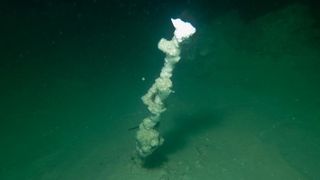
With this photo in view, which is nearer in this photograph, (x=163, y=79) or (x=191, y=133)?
(x=163, y=79)

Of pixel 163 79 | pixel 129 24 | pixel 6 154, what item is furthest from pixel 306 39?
pixel 6 154

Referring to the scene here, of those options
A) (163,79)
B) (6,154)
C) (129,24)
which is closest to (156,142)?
(163,79)

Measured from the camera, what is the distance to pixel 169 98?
8375 mm

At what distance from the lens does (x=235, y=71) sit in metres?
9.53

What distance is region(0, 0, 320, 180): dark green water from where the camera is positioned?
6.12 m

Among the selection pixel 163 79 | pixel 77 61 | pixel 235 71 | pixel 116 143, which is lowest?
pixel 163 79

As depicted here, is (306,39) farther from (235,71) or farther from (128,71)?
(128,71)

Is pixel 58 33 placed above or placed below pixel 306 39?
above

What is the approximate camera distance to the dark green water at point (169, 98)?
6121 mm

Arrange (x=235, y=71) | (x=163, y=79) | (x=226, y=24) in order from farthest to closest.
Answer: (x=226, y=24), (x=235, y=71), (x=163, y=79)

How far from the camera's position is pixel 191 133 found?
674 cm

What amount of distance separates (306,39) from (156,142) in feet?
23.1

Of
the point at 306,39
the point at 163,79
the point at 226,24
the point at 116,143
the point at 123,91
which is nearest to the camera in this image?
the point at 163,79

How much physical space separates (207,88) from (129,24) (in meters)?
5.09
